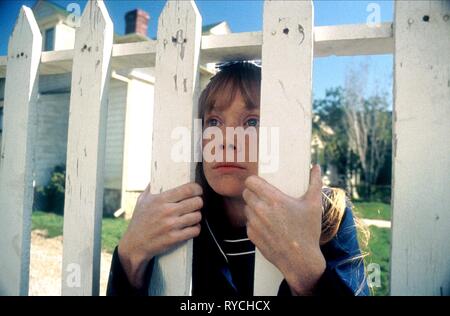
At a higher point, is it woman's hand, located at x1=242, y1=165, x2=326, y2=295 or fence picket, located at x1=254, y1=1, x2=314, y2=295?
fence picket, located at x1=254, y1=1, x2=314, y2=295

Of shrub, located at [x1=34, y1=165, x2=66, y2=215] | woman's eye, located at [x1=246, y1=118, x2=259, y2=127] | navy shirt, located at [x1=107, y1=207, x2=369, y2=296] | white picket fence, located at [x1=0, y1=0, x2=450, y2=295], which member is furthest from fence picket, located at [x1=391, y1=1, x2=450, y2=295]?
shrub, located at [x1=34, y1=165, x2=66, y2=215]

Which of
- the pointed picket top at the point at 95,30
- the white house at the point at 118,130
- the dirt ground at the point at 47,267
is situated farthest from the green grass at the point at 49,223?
the pointed picket top at the point at 95,30

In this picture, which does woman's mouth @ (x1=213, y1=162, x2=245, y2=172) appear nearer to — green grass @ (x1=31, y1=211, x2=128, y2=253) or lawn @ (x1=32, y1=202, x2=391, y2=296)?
lawn @ (x1=32, y1=202, x2=391, y2=296)

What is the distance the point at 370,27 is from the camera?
37.8 inches

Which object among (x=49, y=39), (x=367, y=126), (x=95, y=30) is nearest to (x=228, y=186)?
(x=95, y=30)

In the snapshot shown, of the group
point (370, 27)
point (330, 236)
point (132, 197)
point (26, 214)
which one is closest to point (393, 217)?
point (330, 236)

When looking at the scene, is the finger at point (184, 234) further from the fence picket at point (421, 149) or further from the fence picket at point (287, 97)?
the fence picket at point (421, 149)

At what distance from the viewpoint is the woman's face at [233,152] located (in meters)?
1.18

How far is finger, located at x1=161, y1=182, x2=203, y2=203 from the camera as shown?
3.35 ft

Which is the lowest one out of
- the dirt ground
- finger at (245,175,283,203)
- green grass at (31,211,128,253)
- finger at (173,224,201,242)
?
the dirt ground

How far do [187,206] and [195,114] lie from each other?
1.02 feet

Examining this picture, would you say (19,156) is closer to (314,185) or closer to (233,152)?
(233,152)

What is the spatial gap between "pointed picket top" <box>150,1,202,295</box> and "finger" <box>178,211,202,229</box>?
3.2 inches

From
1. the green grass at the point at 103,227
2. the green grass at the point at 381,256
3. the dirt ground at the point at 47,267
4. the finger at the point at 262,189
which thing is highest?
the finger at the point at 262,189
